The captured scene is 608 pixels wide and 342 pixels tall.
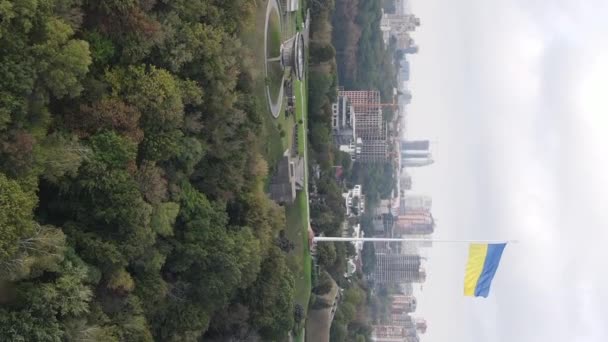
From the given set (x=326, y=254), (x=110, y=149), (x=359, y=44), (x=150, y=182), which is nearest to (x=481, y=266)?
(x=150, y=182)

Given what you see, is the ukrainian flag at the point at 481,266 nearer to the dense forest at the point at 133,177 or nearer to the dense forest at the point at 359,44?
the dense forest at the point at 133,177

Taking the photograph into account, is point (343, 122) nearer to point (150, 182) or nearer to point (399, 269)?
point (399, 269)

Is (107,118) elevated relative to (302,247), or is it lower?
elevated

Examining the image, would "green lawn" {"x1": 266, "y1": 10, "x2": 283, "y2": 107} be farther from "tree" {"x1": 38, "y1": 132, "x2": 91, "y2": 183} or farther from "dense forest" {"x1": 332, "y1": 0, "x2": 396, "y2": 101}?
"dense forest" {"x1": 332, "y1": 0, "x2": 396, "y2": 101}

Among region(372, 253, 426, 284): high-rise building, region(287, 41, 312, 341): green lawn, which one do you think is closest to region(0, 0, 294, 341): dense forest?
region(287, 41, 312, 341): green lawn

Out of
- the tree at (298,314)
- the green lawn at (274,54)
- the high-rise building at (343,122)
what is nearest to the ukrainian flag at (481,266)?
the tree at (298,314)

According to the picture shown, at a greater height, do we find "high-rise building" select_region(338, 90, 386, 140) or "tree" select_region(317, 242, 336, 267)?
"high-rise building" select_region(338, 90, 386, 140)
